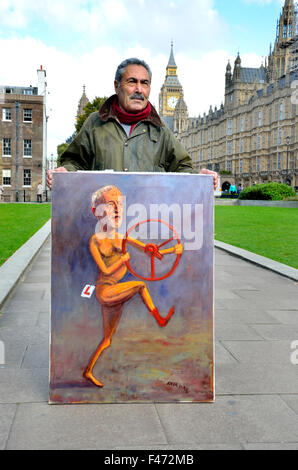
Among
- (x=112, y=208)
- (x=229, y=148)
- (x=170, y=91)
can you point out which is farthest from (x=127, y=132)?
(x=170, y=91)

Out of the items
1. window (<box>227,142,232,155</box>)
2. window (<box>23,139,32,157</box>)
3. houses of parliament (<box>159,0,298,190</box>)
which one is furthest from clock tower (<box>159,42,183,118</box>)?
window (<box>23,139,32,157</box>)

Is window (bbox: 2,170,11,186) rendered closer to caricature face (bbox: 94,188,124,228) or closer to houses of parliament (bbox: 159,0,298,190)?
houses of parliament (bbox: 159,0,298,190)

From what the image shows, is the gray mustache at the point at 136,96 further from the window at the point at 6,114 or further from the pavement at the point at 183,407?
the window at the point at 6,114

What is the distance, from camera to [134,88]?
344 cm

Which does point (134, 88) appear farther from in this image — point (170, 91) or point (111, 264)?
point (170, 91)

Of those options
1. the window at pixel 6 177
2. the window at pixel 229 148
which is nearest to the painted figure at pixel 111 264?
the window at pixel 6 177

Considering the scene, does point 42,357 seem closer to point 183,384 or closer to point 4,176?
point 183,384

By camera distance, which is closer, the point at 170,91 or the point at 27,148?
the point at 27,148

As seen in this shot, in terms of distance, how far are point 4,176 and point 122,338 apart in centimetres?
4648

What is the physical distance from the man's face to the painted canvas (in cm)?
64

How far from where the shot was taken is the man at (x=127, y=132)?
11.3 ft

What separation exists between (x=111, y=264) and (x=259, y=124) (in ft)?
298

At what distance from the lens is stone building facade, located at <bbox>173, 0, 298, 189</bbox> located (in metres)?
77.6
